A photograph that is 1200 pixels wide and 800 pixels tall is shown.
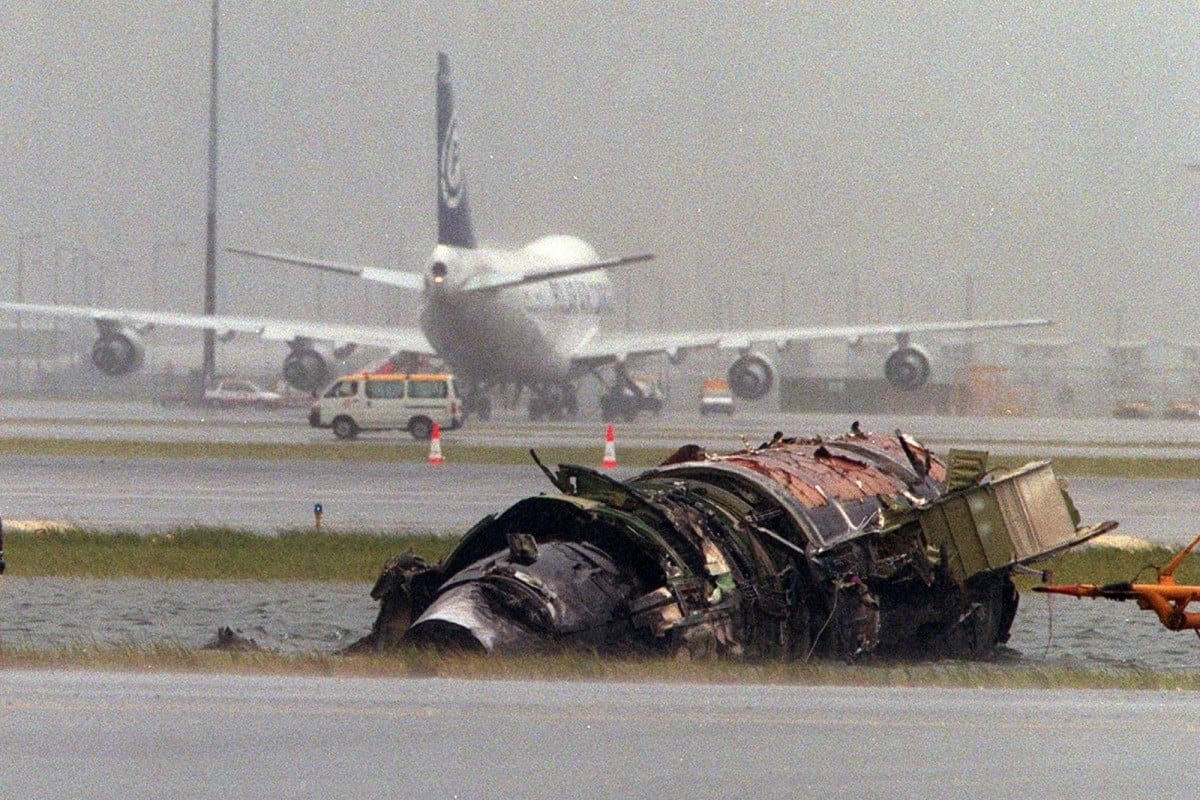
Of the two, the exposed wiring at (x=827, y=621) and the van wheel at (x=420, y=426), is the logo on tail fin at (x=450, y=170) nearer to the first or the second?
the van wheel at (x=420, y=426)

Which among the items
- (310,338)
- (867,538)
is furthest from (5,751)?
(310,338)

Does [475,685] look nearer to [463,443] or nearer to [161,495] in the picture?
[161,495]

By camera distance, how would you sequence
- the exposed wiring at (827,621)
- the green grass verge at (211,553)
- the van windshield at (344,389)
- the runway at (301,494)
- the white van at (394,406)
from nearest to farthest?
the exposed wiring at (827,621) → the green grass verge at (211,553) → the runway at (301,494) → the white van at (394,406) → the van windshield at (344,389)

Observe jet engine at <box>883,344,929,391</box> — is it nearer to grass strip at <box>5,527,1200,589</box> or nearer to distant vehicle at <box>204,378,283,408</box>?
distant vehicle at <box>204,378,283,408</box>

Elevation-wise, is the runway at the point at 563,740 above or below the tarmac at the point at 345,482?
below

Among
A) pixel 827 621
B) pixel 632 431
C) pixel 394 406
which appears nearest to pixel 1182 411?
pixel 632 431

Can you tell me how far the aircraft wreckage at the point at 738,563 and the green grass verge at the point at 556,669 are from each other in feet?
1.52

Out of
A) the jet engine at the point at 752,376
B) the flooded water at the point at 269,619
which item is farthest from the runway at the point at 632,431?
the flooded water at the point at 269,619

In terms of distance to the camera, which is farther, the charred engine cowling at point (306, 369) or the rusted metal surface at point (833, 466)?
the charred engine cowling at point (306, 369)

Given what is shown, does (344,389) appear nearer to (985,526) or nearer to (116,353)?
(116,353)

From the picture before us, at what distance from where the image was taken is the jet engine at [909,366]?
277 ft

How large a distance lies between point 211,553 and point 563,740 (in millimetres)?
19763

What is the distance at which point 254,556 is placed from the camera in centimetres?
2992

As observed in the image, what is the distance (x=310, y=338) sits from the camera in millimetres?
90875
